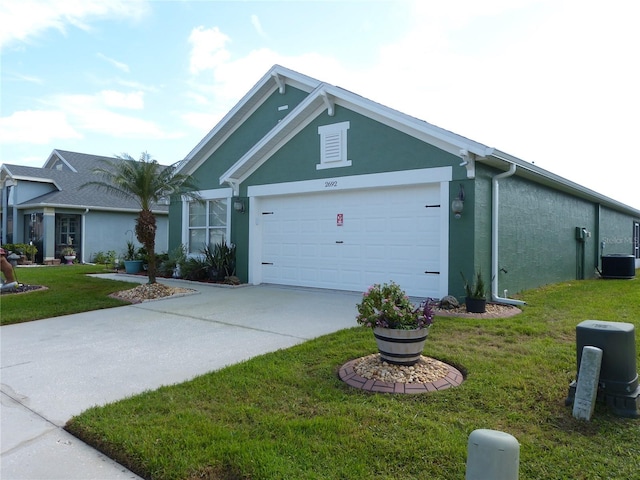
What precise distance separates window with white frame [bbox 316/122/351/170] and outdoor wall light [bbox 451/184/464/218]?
2.62 meters

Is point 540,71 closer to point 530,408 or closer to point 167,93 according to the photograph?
point 530,408

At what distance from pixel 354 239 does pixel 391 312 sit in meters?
5.53

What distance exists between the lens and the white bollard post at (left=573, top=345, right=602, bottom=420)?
10.9ft

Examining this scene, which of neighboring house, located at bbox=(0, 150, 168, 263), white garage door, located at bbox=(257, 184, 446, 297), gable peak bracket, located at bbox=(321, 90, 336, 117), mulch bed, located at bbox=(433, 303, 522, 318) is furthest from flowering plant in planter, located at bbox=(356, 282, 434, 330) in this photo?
neighboring house, located at bbox=(0, 150, 168, 263)

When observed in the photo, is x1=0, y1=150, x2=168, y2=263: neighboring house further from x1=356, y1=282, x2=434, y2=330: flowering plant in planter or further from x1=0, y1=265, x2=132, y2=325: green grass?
x1=356, y1=282, x2=434, y2=330: flowering plant in planter

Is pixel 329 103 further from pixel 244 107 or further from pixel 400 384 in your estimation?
pixel 400 384

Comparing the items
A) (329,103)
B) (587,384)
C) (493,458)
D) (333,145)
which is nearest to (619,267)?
(333,145)

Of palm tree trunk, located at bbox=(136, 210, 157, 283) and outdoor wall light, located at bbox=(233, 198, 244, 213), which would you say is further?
outdoor wall light, located at bbox=(233, 198, 244, 213)

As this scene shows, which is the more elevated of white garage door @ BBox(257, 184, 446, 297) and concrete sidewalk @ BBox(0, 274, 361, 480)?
white garage door @ BBox(257, 184, 446, 297)

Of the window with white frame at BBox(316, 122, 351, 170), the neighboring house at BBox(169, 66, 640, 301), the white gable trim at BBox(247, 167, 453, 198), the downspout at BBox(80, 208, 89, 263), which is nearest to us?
the neighboring house at BBox(169, 66, 640, 301)

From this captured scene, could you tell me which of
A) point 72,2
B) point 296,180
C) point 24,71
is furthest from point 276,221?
point 24,71

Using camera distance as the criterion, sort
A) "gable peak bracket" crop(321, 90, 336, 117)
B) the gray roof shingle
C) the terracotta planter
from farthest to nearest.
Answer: the gray roof shingle < "gable peak bracket" crop(321, 90, 336, 117) < the terracotta planter

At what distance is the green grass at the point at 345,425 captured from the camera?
2.72 metres

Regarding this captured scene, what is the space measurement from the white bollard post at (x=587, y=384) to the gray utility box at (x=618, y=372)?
4.4 inches
